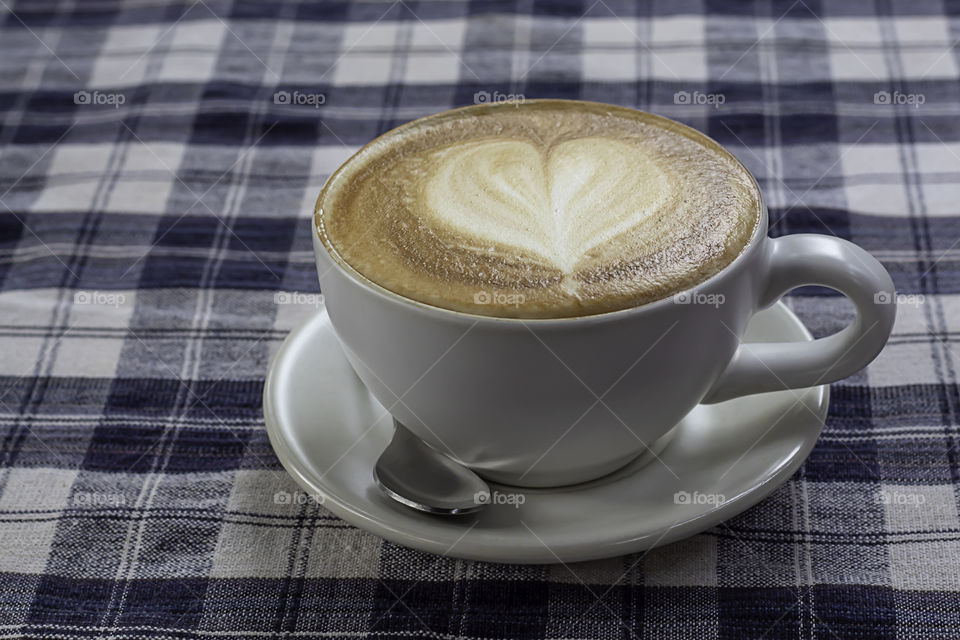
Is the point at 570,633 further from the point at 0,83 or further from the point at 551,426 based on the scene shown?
the point at 0,83

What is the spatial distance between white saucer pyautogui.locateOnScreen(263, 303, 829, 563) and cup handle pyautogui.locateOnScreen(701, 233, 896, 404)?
0.14 feet

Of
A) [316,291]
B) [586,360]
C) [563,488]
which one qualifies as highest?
[586,360]

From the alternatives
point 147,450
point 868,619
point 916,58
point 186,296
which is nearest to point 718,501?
point 868,619

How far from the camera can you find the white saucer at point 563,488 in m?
0.71

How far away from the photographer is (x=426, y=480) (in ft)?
2.50

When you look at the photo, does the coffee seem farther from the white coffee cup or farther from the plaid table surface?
the plaid table surface

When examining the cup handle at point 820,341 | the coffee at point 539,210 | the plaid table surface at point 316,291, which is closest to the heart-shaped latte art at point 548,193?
the coffee at point 539,210

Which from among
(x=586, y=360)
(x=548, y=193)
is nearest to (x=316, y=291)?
(x=548, y=193)

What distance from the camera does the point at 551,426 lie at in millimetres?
709

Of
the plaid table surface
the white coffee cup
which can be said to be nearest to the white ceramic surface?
the white coffee cup

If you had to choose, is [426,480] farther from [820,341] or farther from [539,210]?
[820,341]

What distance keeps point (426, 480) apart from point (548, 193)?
26cm

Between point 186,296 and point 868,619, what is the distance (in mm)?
814

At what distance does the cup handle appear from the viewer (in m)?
0.75
